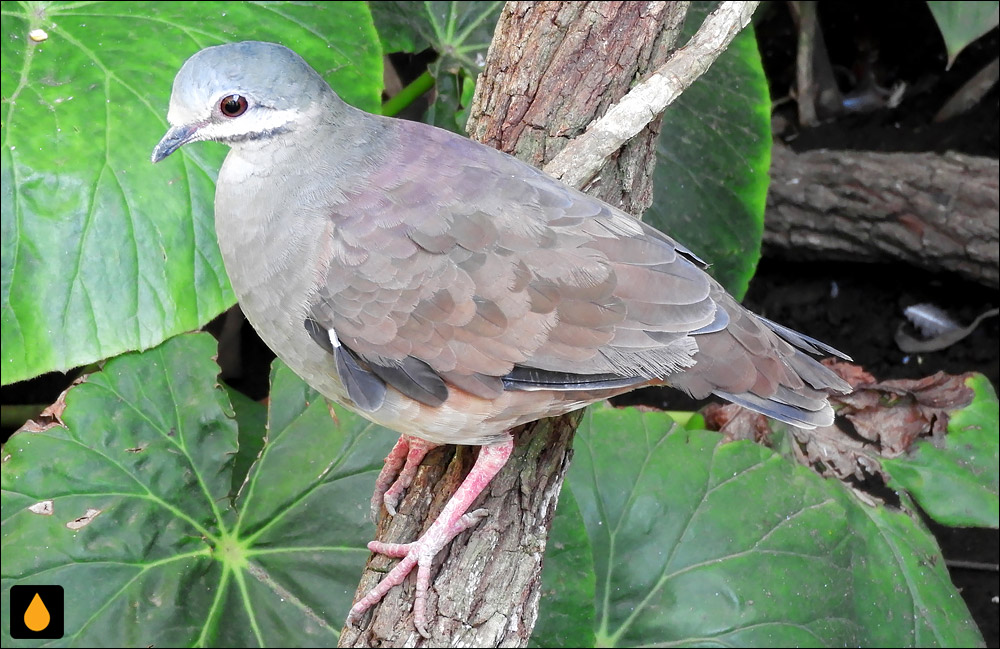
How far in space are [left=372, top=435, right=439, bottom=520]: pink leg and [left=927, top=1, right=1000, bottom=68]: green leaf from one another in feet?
7.57

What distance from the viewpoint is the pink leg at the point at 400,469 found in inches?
80.7

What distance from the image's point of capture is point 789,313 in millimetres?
4055

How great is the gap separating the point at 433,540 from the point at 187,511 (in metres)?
0.92

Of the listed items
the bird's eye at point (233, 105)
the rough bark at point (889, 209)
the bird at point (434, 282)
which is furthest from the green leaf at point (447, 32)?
the rough bark at point (889, 209)

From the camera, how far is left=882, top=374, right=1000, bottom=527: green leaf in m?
2.78

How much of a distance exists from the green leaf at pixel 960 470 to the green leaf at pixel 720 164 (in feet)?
2.48

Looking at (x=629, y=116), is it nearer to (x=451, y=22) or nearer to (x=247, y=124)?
(x=247, y=124)

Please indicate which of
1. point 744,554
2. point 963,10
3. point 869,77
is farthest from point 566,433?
point 869,77

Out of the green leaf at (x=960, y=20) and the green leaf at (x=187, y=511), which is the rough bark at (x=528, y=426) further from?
the green leaf at (x=960, y=20)

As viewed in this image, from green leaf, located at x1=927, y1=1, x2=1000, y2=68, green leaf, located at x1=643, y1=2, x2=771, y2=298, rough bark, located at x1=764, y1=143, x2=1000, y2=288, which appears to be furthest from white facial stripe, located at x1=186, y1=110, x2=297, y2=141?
rough bark, located at x1=764, y1=143, x2=1000, y2=288

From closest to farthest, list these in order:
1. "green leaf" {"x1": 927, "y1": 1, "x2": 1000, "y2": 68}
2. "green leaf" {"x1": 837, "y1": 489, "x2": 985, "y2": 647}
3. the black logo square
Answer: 1. the black logo square
2. "green leaf" {"x1": 837, "y1": 489, "x2": 985, "y2": 647}
3. "green leaf" {"x1": 927, "y1": 1, "x2": 1000, "y2": 68}

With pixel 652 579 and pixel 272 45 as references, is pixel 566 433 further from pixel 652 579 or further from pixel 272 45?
pixel 272 45

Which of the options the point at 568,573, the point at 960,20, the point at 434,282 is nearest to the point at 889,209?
the point at 960,20

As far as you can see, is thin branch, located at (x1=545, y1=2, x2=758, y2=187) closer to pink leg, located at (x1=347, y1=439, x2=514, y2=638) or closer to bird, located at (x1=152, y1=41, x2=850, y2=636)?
bird, located at (x1=152, y1=41, x2=850, y2=636)
